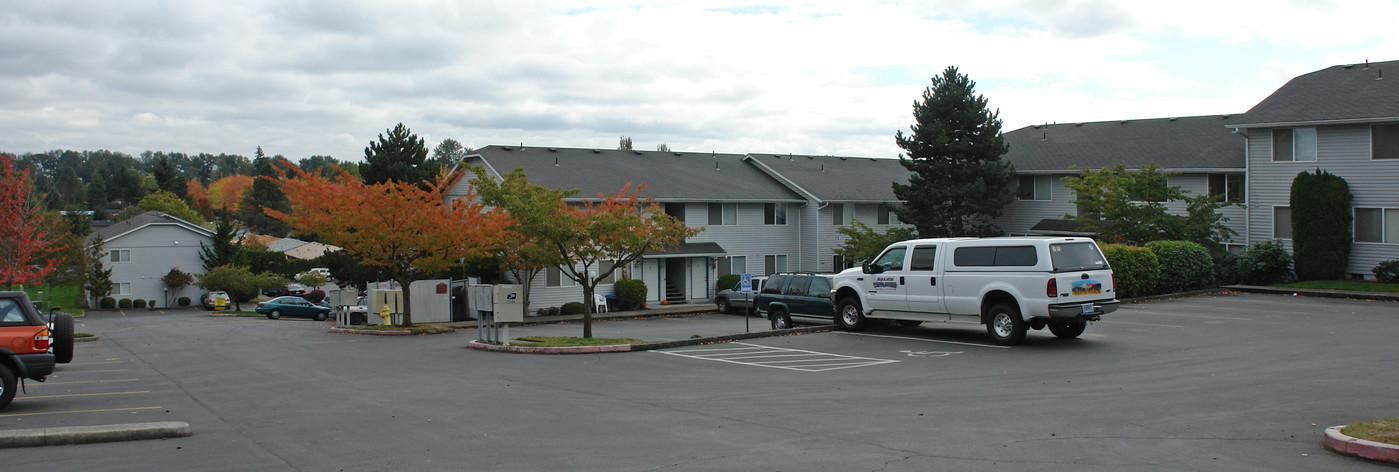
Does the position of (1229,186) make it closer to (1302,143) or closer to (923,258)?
(1302,143)

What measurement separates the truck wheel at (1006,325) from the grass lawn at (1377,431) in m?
Result: 8.76

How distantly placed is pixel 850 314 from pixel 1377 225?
20993 millimetres

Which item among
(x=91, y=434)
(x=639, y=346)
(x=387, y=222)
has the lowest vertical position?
(x=639, y=346)

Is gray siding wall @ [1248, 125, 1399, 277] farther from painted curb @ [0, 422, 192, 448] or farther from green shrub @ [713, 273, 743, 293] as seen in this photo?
painted curb @ [0, 422, 192, 448]

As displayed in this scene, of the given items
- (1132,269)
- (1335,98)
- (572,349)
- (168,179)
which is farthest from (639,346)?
(168,179)

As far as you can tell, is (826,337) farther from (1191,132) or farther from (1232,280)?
(1191,132)

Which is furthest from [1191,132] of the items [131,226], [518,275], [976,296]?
[131,226]

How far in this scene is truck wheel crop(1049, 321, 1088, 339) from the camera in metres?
19.3

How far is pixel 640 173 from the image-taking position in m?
44.2

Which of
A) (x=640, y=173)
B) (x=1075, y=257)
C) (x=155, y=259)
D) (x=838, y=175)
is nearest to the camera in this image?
(x=1075, y=257)

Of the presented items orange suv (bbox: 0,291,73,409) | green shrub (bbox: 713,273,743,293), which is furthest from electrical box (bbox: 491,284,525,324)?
green shrub (bbox: 713,273,743,293)

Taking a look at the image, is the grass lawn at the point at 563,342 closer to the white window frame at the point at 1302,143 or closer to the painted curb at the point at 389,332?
the painted curb at the point at 389,332

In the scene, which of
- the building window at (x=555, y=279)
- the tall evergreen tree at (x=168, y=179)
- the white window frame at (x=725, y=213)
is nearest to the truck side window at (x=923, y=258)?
the building window at (x=555, y=279)

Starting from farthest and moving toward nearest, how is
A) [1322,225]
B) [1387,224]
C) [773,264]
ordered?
1. [773,264]
2. [1322,225]
3. [1387,224]
